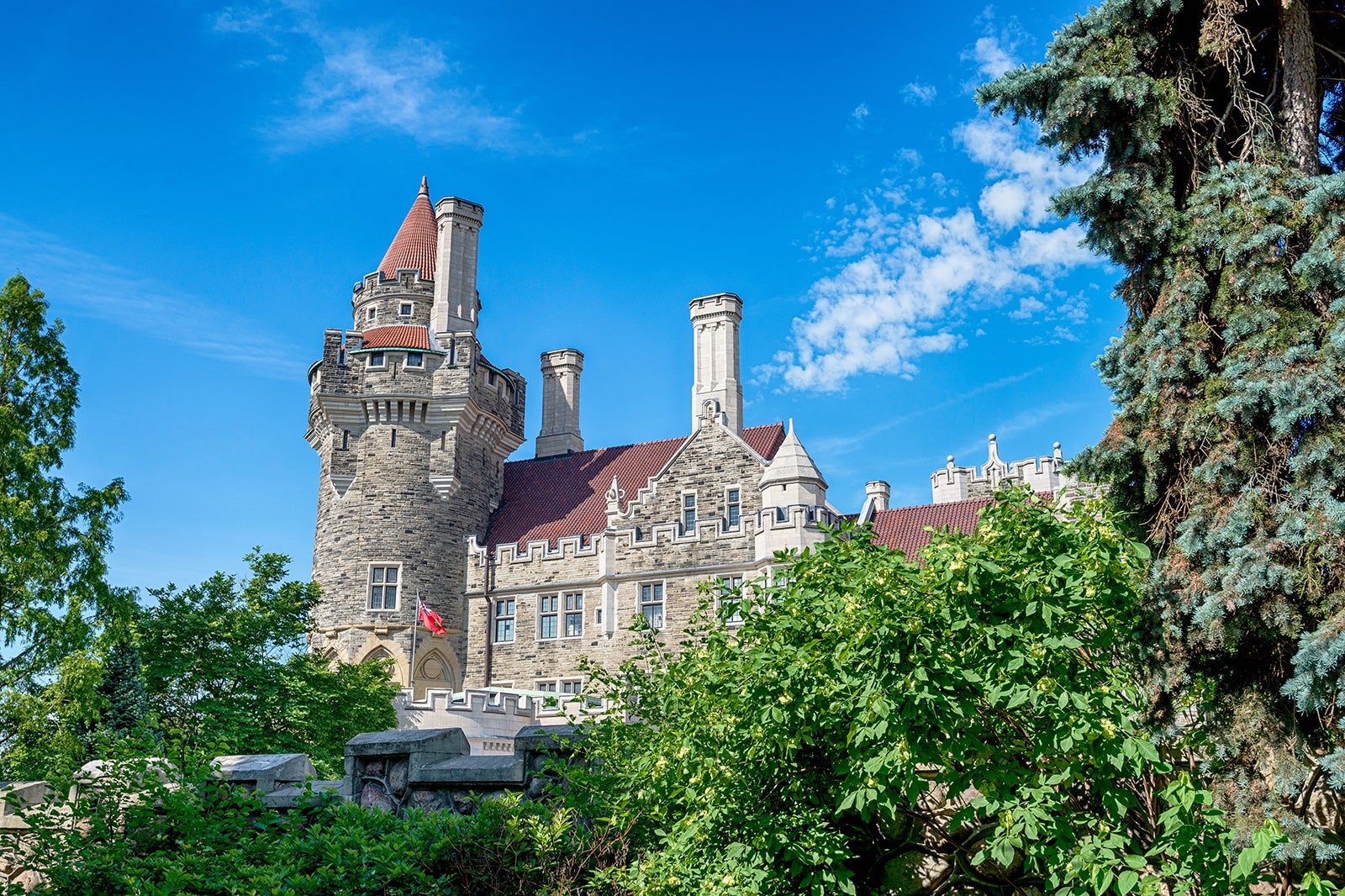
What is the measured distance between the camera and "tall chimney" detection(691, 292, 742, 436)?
3591 centimetres

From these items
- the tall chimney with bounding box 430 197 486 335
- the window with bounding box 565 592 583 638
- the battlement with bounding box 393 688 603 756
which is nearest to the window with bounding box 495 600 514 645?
the window with bounding box 565 592 583 638

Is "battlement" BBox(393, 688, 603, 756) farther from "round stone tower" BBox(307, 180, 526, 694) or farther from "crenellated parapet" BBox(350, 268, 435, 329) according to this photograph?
"crenellated parapet" BBox(350, 268, 435, 329)

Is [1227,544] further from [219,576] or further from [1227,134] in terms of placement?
[219,576]

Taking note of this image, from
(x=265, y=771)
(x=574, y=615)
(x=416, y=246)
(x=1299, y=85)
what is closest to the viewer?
(x=1299, y=85)

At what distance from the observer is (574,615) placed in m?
34.7

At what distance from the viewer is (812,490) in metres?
31.6

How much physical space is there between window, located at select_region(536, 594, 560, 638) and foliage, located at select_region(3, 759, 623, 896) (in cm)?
2652

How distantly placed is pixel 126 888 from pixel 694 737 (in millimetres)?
3815

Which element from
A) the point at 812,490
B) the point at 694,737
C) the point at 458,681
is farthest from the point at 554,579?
the point at 694,737

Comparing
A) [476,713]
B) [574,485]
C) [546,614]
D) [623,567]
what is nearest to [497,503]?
[574,485]

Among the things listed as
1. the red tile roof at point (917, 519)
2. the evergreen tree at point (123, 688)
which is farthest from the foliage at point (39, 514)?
the red tile roof at point (917, 519)

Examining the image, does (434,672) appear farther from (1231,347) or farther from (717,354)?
(1231,347)

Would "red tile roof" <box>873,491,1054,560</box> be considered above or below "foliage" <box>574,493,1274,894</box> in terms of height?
above

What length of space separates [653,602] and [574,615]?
2.87 metres
